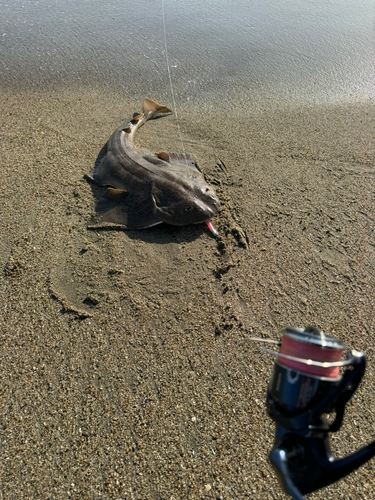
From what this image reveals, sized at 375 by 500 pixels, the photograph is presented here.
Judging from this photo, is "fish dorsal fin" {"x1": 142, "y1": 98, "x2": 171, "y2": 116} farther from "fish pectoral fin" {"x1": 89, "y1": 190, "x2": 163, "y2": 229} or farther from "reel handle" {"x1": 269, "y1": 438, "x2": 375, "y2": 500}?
"reel handle" {"x1": 269, "y1": 438, "x2": 375, "y2": 500}

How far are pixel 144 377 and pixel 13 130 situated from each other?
4.81 meters

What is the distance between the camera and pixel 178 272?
3.96 meters

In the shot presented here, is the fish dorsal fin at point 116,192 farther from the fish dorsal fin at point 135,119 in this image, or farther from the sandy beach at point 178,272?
the fish dorsal fin at point 135,119

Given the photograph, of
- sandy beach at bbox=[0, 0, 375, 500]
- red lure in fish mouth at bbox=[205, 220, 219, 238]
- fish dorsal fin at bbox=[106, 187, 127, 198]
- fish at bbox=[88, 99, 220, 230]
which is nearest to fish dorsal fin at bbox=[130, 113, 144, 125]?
sandy beach at bbox=[0, 0, 375, 500]

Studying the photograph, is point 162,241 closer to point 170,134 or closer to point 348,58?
point 170,134

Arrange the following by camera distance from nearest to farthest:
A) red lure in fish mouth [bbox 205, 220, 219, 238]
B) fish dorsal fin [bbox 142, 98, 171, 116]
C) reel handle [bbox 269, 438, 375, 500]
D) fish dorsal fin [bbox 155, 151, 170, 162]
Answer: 1. reel handle [bbox 269, 438, 375, 500]
2. red lure in fish mouth [bbox 205, 220, 219, 238]
3. fish dorsal fin [bbox 155, 151, 170, 162]
4. fish dorsal fin [bbox 142, 98, 171, 116]

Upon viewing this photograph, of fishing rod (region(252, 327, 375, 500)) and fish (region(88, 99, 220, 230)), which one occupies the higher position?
fishing rod (region(252, 327, 375, 500))

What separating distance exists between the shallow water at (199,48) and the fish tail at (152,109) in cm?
57

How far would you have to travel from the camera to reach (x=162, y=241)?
4.32m

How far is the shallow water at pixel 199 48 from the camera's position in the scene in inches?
284

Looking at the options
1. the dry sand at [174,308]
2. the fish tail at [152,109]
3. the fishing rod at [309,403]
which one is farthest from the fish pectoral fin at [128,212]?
the fishing rod at [309,403]

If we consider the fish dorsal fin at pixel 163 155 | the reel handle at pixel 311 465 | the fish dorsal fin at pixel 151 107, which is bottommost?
the fish dorsal fin at pixel 163 155

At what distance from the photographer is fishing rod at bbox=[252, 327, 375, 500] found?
1.55m

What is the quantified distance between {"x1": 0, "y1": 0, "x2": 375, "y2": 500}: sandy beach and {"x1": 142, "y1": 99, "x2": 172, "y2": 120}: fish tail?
194 mm
